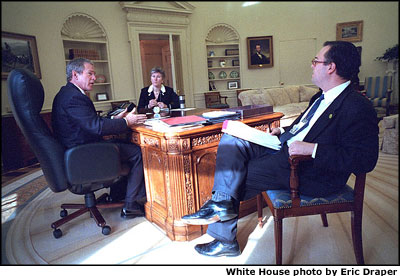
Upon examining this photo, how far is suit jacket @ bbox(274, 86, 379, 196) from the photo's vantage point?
3.64 feet

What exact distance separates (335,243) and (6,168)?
388 cm

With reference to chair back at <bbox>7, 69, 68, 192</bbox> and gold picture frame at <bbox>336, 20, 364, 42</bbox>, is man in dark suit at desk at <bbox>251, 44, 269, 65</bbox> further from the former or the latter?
chair back at <bbox>7, 69, 68, 192</bbox>

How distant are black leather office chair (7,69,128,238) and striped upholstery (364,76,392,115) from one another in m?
2.72

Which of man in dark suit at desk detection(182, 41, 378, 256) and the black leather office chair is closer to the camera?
man in dark suit at desk detection(182, 41, 378, 256)

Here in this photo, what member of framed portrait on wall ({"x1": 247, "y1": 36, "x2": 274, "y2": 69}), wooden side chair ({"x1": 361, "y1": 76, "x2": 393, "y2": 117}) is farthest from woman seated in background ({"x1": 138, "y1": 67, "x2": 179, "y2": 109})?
framed portrait on wall ({"x1": 247, "y1": 36, "x2": 274, "y2": 69})

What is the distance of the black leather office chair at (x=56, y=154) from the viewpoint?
1.44 m

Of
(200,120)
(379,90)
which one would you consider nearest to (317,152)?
(200,120)

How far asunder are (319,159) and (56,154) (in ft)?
4.80

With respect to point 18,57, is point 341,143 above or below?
below

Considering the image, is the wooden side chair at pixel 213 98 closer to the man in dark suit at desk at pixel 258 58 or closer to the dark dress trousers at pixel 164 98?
the man in dark suit at desk at pixel 258 58

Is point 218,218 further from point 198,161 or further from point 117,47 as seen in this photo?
point 117,47

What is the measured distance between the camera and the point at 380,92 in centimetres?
316

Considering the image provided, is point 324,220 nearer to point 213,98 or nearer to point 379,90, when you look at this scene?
point 379,90

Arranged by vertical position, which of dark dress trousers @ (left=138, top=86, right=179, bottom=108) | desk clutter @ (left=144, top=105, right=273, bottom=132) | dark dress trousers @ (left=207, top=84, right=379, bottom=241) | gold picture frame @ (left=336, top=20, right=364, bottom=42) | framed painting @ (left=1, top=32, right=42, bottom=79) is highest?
framed painting @ (left=1, top=32, right=42, bottom=79)
